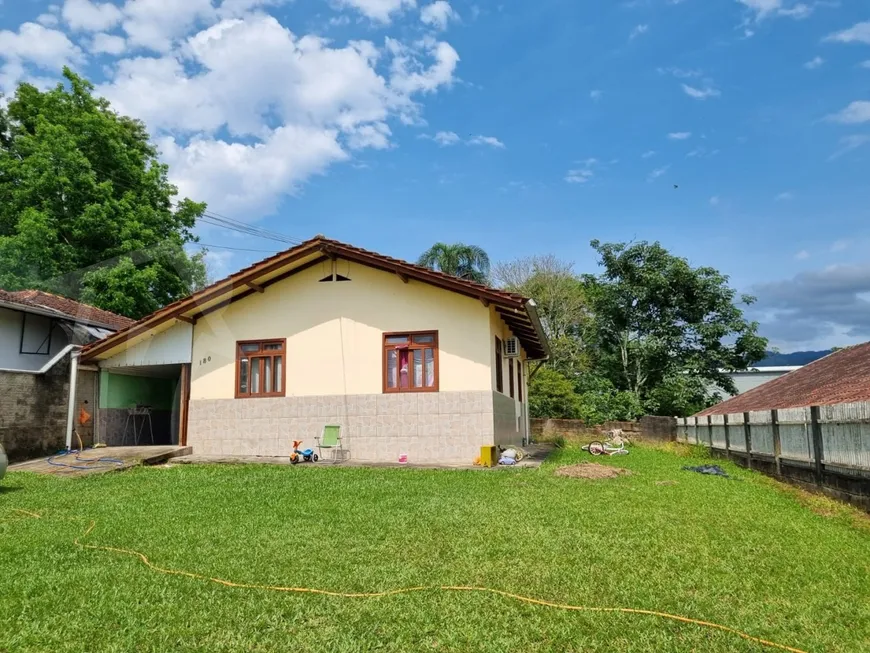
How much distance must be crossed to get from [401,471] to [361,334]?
3.24 metres

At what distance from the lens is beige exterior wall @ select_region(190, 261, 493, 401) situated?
1173 centimetres

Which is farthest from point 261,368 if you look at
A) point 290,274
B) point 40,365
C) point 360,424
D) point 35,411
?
point 40,365

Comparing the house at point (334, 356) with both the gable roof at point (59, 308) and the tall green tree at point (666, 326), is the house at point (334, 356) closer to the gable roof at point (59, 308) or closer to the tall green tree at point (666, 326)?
the gable roof at point (59, 308)

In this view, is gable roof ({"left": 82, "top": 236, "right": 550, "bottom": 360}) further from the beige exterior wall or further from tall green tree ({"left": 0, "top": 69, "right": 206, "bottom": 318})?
tall green tree ({"left": 0, "top": 69, "right": 206, "bottom": 318})

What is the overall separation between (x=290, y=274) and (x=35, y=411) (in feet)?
18.2

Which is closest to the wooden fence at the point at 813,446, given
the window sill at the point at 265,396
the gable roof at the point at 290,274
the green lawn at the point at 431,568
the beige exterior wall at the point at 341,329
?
the green lawn at the point at 431,568

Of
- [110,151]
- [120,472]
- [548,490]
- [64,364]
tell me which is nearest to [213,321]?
[64,364]

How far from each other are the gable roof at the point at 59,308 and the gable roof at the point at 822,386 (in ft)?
52.3

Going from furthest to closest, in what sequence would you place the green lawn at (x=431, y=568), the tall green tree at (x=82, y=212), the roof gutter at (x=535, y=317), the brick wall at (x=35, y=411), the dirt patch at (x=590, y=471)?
the tall green tree at (x=82, y=212), the roof gutter at (x=535, y=317), the brick wall at (x=35, y=411), the dirt patch at (x=590, y=471), the green lawn at (x=431, y=568)

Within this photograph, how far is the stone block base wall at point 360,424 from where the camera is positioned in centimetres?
1151

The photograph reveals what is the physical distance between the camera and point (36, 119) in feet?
76.7

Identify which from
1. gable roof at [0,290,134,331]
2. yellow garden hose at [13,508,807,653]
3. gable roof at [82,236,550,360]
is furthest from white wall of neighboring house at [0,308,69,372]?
yellow garden hose at [13,508,807,653]

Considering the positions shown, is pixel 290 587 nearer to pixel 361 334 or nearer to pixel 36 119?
pixel 361 334

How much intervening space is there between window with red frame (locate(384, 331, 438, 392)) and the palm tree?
15658mm
